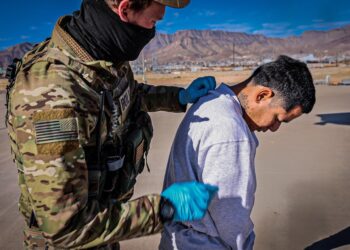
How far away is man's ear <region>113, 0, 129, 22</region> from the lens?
1.47 meters

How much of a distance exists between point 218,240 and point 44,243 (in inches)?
36.4

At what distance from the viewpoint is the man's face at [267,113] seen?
1.55 metres

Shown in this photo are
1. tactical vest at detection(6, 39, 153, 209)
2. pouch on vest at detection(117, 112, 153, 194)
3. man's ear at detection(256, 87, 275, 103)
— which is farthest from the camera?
pouch on vest at detection(117, 112, 153, 194)

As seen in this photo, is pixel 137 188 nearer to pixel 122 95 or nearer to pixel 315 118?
pixel 122 95

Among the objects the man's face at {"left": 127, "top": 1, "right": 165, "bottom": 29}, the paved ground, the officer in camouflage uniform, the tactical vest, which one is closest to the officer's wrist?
the officer in camouflage uniform

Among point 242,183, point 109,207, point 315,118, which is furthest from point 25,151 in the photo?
point 315,118

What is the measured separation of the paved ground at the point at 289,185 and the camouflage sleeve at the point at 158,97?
5.09 ft

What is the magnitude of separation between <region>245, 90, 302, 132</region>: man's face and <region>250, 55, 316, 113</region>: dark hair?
32 millimetres

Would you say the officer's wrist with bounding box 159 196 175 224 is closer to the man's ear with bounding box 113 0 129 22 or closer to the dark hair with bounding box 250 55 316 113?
the dark hair with bounding box 250 55 316 113

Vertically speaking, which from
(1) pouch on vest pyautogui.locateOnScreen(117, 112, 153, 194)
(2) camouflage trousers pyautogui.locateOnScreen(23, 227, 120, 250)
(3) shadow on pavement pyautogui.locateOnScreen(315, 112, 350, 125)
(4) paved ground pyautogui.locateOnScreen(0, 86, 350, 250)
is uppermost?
(1) pouch on vest pyautogui.locateOnScreen(117, 112, 153, 194)

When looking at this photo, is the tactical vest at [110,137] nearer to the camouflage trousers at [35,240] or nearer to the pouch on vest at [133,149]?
the pouch on vest at [133,149]

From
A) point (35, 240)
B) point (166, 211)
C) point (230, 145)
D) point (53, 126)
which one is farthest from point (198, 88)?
point (35, 240)

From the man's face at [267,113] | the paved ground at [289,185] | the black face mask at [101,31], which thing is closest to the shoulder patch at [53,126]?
the black face mask at [101,31]

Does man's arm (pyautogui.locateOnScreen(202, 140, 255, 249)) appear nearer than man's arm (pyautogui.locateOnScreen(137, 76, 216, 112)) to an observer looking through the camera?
Yes
